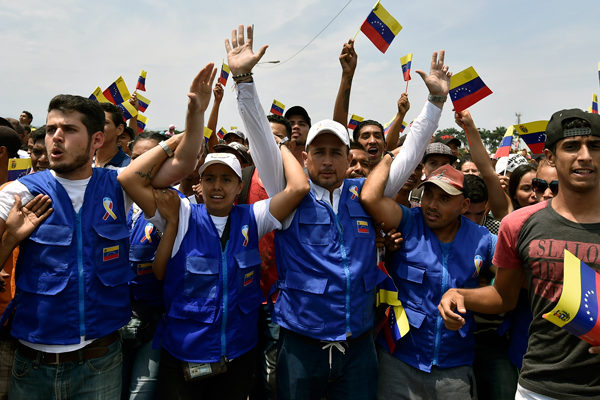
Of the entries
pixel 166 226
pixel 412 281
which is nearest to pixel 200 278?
pixel 166 226

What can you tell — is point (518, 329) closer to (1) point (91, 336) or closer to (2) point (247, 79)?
(2) point (247, 79)

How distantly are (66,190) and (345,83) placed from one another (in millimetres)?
3161

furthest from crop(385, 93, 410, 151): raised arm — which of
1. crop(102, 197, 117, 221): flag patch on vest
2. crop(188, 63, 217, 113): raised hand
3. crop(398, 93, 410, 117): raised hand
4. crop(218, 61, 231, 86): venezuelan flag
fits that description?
crop(102, 197, 117, 221): flag patch on vest

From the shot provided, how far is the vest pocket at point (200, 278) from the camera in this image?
97.7 inches

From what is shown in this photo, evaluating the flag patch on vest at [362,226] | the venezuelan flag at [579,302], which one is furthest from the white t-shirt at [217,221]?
the venezuelan flag at [579,302]

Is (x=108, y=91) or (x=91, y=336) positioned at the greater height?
(x=108, y=91)

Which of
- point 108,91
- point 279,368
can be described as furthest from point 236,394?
point 108,91

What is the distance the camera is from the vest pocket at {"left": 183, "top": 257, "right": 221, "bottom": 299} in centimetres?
248

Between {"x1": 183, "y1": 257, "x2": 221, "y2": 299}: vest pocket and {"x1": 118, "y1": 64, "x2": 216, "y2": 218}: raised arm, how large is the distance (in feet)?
1.47

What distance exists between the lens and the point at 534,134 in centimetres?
409

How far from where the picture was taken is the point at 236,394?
2566 mm

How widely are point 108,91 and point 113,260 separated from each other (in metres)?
5.31

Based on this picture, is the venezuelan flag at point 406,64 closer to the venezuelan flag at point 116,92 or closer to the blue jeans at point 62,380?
the venezuelan flag at point 116,92

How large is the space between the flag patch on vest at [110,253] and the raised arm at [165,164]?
0.96 ft
